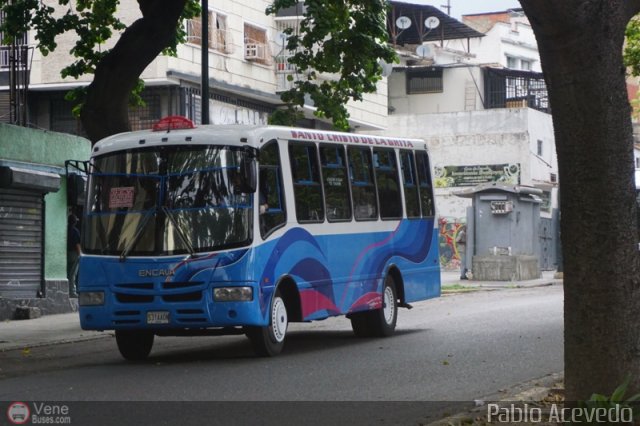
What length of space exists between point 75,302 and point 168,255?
12.5m

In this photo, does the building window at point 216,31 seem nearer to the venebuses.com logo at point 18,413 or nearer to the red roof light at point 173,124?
the red roof light at point 173,124

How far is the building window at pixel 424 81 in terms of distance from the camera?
63.5 metres

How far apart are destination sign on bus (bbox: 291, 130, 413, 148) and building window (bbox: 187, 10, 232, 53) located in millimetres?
18727

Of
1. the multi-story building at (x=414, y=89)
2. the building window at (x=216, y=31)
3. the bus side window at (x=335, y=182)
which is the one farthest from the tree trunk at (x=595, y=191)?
the building window at (x=216, y=31)

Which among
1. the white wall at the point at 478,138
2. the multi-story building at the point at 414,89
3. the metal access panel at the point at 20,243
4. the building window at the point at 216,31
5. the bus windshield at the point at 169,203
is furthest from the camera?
the white wall at the point at 478,138

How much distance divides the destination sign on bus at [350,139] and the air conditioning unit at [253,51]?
829 inches

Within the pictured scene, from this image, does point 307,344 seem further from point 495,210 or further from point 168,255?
point 495,210

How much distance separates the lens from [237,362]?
15578 mm

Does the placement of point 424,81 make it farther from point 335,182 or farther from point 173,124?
point 173,124

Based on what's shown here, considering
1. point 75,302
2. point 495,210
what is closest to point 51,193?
point 75,302

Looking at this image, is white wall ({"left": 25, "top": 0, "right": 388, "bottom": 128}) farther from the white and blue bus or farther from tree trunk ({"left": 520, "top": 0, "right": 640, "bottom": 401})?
tree trunk ({"left": 520, "top": 0, "right": 640, "bottom": 401})

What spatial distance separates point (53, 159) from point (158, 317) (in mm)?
12353

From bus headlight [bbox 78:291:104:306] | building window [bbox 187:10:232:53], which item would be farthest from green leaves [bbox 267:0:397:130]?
building window [bbox 187:10:232:53]

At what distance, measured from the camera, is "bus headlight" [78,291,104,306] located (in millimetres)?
15875
